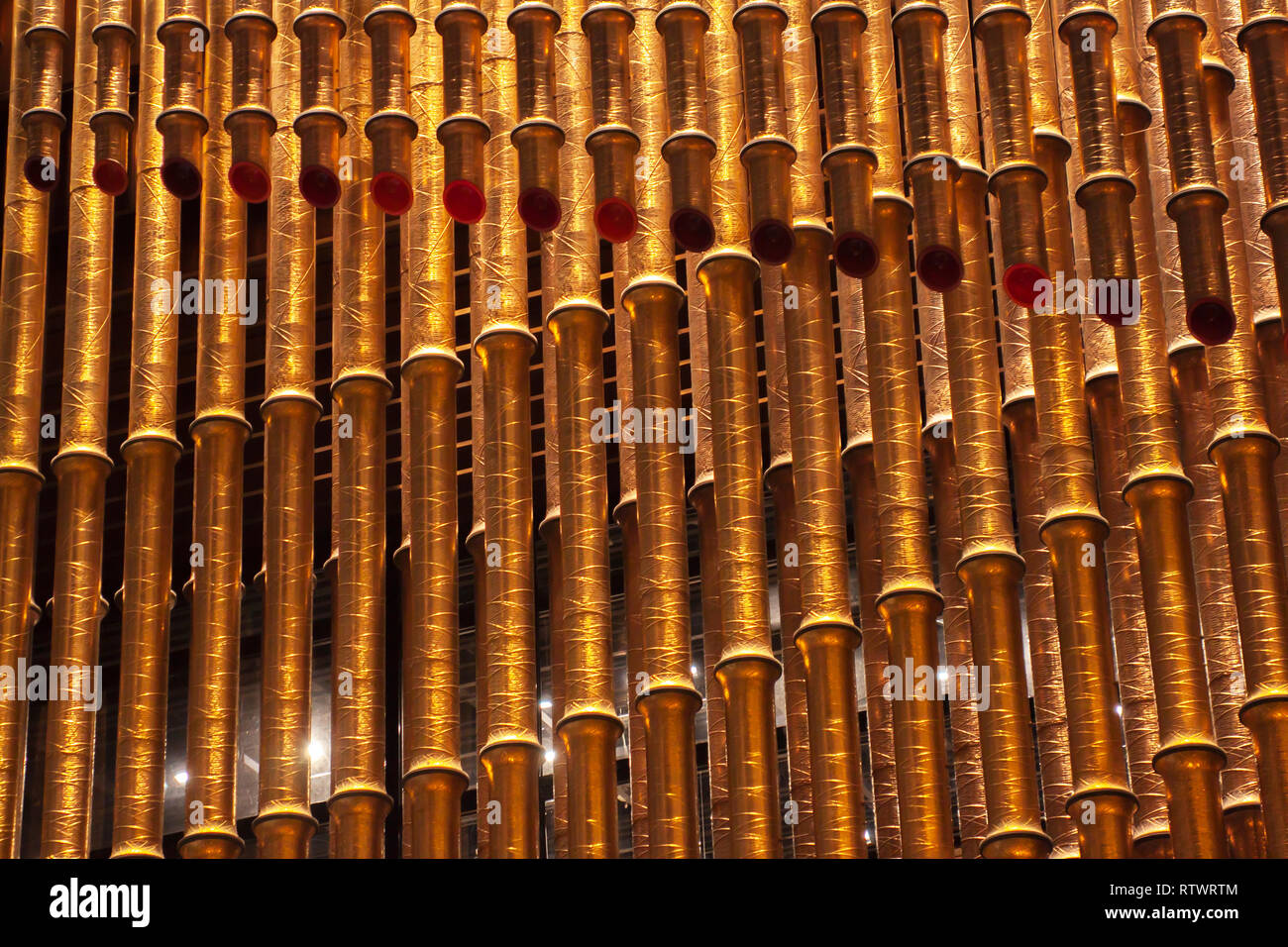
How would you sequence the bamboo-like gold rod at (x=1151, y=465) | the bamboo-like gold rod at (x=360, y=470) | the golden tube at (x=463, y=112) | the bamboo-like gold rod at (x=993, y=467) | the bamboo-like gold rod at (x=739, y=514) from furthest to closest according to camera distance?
the golden tube at (x=463, y=112) → the bamboo-like gold rod at (x=360, y=470) → the bamboo-like gold rod at (x=739, y=514) → the bamboo-like gold rod at (x=993, y=467) → the bamboo-like gold rod at (x=1151, y=465)

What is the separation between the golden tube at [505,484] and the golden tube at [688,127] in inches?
20.1

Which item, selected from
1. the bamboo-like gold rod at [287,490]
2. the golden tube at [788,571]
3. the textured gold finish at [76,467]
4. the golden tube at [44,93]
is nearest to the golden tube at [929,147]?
the golden tube at [788,571]

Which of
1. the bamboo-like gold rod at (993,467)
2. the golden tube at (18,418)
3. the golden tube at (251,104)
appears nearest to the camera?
the bamboo-like gold rod at (993,467)

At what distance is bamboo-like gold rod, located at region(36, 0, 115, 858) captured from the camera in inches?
272

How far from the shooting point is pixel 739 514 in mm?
6527

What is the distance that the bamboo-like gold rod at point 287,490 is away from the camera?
21.6ft

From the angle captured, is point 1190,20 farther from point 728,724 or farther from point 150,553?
point 150,553

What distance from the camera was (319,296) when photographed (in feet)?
35.0

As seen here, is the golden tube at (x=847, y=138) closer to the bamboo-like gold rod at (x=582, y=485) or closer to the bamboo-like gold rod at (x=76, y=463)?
the bamboo-like gold rod at (x=582, y=485)

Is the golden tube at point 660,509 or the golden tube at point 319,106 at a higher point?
the golden tube at point 319,106

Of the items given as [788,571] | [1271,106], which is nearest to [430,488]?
[788,571]

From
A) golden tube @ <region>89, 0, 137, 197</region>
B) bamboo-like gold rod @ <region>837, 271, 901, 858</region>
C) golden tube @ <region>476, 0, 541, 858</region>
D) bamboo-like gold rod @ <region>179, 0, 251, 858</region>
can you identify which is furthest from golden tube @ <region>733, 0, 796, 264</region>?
golden tube @ <region>89, 0, 137, 197</region>

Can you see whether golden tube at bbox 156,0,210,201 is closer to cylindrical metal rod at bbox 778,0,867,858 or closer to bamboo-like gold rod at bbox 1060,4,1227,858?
cylindrical metal rod at bbox 778,0,867,858
